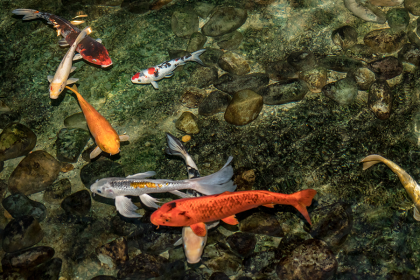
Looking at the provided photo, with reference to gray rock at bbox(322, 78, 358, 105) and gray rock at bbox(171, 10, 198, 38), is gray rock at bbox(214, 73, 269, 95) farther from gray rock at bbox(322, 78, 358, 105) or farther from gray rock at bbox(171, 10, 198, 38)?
gray rock at bbox(171, 10, 198, 38)

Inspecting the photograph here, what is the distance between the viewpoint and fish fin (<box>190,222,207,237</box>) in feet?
13.9

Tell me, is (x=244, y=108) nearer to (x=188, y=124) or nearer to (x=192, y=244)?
(x=188, y=124)

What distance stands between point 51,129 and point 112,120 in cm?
114

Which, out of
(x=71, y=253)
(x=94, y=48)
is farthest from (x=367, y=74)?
(x=71, y=253)

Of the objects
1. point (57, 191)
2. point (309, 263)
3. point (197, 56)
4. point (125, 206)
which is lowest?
point (309, 263)

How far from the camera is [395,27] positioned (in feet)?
20.5

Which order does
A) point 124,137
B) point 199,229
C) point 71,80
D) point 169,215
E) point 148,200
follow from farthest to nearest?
point 71,80 → point 124,137 → point 148,200 → point 199,229 → point 169,215

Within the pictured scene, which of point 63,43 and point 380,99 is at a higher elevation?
point 63,43

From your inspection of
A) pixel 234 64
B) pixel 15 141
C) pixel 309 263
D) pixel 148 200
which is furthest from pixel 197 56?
pixel 309 263

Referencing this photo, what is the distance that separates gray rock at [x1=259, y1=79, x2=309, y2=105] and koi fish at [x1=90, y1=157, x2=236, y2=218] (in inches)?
64.2

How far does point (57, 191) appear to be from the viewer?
17.1ft

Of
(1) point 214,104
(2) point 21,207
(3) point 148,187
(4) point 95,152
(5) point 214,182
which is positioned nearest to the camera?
(5) point 214,182

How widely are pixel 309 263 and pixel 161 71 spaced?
4065 mm

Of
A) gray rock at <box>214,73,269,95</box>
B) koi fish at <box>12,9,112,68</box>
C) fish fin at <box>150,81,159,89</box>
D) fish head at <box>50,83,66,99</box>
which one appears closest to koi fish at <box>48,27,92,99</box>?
fish head at <box>50,83,66,99</box>
